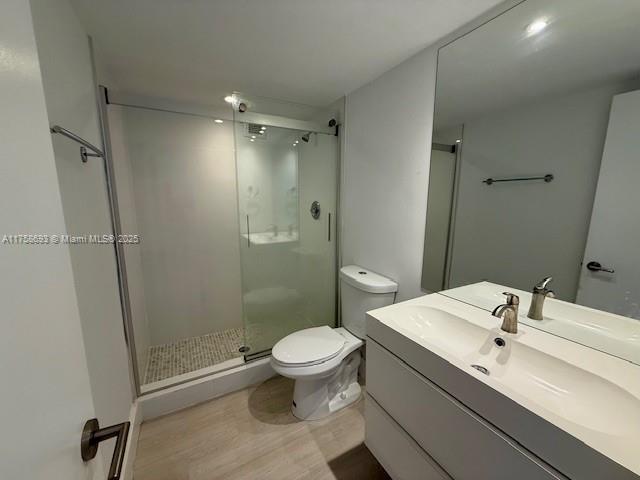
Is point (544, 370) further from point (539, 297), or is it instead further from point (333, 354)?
point (333, 354)

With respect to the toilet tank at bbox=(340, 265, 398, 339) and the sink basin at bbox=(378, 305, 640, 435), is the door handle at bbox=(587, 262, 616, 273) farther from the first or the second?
the toilet tank at bbox=(340, 265, 398, 339)

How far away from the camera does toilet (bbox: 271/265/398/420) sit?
5.10 ft

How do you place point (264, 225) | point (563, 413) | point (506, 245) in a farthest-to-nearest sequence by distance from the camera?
point (264, 225) → point (506, 245) → point (563, 413)

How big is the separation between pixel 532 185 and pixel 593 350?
657 millimetres

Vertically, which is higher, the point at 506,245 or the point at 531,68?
the point at 531,68

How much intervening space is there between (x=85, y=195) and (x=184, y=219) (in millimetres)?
1285

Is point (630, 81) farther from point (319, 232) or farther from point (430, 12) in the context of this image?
point (319, 232)

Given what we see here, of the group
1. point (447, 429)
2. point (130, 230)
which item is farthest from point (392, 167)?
point (130, 230)

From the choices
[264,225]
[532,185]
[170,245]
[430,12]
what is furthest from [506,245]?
[170,245]

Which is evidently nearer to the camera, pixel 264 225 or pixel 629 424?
pixel 629 424

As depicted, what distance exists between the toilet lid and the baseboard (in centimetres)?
51

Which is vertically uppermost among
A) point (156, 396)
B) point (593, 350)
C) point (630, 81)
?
point (630, 81)

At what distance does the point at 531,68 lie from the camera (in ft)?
3.49

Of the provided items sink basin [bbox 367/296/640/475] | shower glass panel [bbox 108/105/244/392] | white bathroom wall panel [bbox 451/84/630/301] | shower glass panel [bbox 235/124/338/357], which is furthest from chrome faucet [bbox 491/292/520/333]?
shower glass panel [bbox 108/105/244/392]
